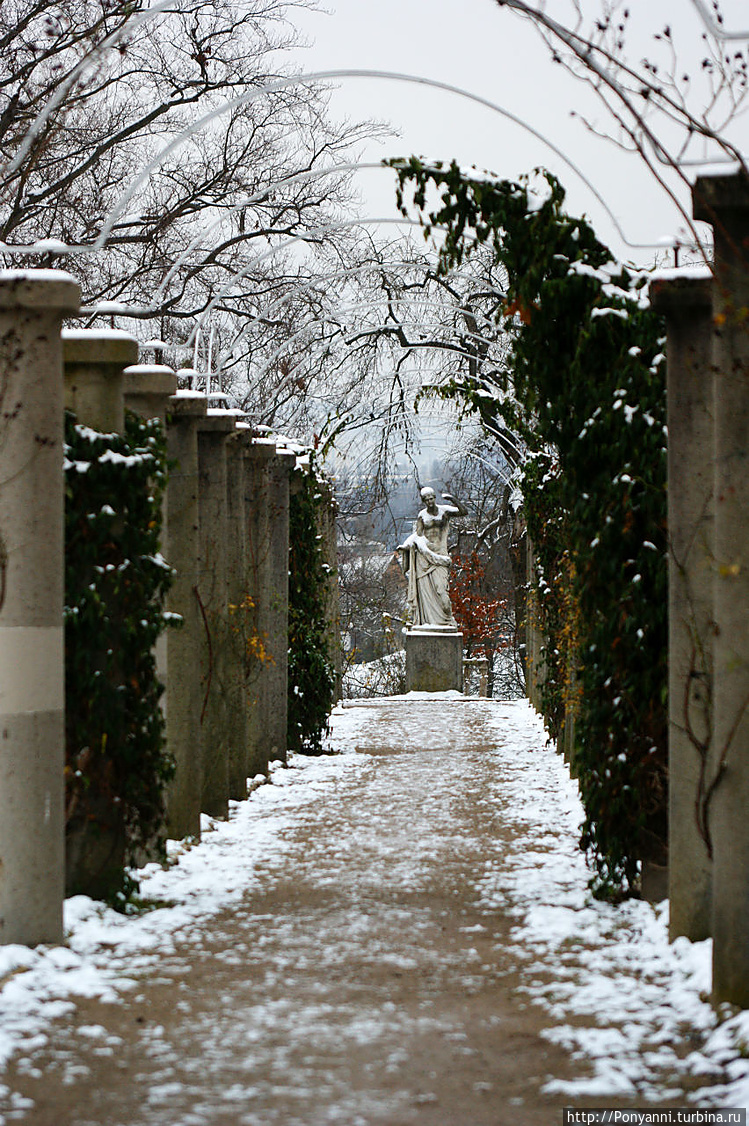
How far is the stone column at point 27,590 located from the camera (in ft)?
17.5

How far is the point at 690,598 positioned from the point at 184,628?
365 cm

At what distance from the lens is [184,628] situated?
8.17m

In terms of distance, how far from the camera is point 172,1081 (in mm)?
4035

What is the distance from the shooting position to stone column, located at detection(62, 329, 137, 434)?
616 centimetres

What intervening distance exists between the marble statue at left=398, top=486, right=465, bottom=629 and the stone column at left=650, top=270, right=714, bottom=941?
15.4m

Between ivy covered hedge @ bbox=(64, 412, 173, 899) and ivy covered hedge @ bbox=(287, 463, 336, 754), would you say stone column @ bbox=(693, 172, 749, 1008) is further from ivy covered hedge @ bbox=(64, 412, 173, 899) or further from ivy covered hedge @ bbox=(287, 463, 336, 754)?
ivy covered hedge @ bbox=(287, 463, 336, 754)

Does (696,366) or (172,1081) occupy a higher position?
(696,366)

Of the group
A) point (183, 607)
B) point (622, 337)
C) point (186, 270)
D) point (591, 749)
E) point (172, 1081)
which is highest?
point (186, 270)

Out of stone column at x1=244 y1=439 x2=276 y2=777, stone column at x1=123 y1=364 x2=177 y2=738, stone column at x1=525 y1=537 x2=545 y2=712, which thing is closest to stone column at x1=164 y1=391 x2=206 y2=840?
stone column at x1=123 y1=364 x2=177 y2=738

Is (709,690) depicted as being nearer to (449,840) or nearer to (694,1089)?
(694,1089)

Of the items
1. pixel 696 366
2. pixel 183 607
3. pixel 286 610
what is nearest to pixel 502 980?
pixel 696 366

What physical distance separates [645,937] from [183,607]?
3.61m

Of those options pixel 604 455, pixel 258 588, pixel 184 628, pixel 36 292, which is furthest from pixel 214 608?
pixel 36 292

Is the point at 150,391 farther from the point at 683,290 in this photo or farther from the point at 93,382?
the point at 683,290
